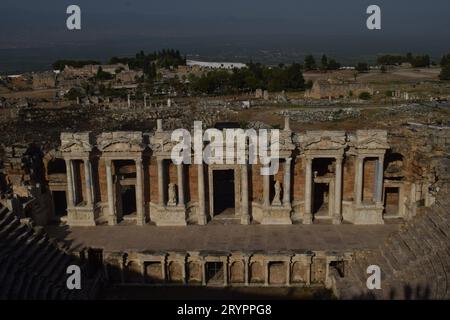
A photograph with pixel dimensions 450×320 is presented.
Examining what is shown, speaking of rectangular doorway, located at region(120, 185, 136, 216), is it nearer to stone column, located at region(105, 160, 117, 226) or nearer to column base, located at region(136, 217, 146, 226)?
stone column, located at region(105, 160, 117, 226)

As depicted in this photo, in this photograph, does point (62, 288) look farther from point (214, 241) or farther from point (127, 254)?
point (214, 241)

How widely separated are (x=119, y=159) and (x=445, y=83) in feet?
249

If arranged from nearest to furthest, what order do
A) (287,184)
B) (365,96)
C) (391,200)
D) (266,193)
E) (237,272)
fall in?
1. (237,272)
2. (287,184)
3. (266,193)
4. (391,200)
5. (365,96)

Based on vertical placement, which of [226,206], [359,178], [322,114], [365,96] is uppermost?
[359,178]

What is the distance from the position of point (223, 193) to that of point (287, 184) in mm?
5264

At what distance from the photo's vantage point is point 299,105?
2697 inches

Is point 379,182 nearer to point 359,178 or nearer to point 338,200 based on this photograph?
point 359,178

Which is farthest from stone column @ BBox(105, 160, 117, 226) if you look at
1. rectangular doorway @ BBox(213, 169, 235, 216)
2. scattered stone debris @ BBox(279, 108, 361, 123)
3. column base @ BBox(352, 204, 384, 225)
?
scattered stone debris @ BBox(279, 108, 361, 123)

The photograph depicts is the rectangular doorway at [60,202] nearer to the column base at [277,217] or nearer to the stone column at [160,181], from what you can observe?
the stone column at [160,181]

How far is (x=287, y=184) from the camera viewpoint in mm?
21938

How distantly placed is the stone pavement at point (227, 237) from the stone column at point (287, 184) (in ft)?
3.64

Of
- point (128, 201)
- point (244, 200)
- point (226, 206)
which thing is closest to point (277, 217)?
point (244, 200)

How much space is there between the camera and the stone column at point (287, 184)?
2168 centimetres
